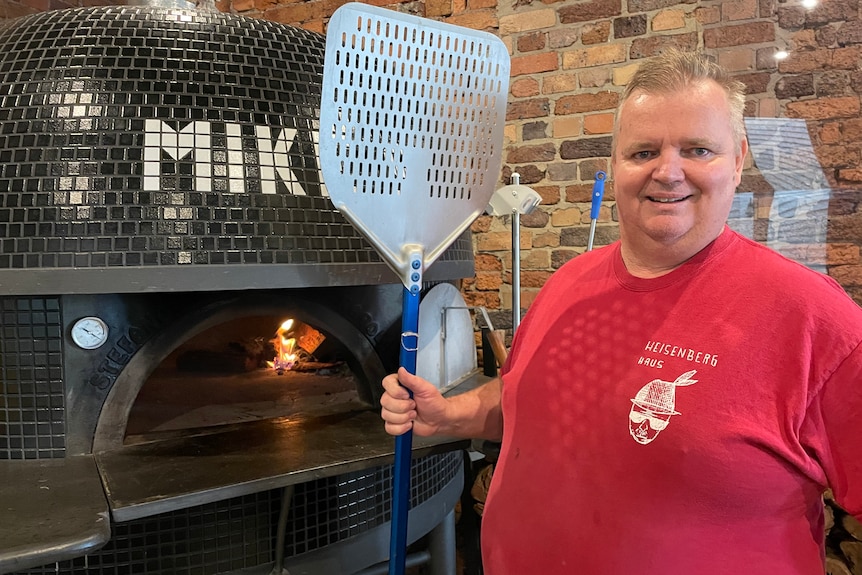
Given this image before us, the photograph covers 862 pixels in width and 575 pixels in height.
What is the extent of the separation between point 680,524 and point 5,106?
120 cm

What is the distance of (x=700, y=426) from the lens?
2.37 ft

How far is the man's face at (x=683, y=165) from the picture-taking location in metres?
0.77

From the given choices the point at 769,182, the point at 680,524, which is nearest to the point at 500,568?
the point at 680,524

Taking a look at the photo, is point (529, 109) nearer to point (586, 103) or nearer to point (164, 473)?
point (586, 103)

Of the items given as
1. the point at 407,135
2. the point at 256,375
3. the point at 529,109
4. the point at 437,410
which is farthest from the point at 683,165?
the point at 529,109

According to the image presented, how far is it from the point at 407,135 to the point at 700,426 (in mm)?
546

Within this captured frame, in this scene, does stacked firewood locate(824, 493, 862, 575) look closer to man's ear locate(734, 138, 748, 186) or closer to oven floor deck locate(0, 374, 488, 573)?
oven floor deck locate(0, 374, 488, 573)

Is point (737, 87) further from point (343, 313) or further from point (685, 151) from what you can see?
point (343, 313)

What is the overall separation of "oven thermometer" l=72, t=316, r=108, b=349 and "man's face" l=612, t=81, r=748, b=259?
2.88ft

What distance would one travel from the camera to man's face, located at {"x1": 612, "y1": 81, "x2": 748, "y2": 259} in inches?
30.4

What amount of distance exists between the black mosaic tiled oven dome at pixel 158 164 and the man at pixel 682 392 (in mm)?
372

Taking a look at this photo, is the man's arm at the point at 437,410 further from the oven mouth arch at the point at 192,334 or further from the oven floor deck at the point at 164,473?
the oven mouth arch at the point at 192,334

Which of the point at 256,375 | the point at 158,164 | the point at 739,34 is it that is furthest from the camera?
the point at 739,34

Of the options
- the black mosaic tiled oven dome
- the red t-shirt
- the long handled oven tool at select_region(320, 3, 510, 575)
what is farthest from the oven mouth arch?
the red t-shirt
